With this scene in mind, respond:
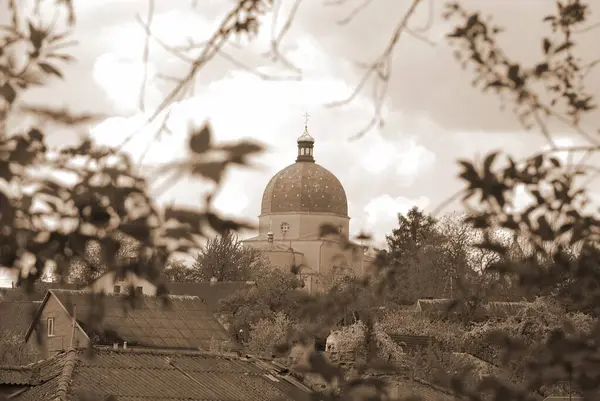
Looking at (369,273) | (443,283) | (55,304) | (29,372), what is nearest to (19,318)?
(55,304)

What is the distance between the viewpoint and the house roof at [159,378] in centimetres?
2083

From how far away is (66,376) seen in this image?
822 inches

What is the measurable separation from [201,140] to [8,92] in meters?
0.60

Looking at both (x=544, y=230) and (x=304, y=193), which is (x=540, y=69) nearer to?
(x=544, y=230)

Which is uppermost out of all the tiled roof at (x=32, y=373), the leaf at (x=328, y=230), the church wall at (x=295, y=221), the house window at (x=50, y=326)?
the church wall at (x=295, y=221)

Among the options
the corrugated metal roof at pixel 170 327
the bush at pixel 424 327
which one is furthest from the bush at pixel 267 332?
the bush at pixel 424 327

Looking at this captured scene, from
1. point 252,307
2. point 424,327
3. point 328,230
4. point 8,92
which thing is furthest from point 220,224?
point 252,307

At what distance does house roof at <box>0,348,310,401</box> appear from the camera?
20828 millimetres

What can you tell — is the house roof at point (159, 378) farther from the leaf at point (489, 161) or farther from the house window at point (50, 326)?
the leaf at point (489, 161)

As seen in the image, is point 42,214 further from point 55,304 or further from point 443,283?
point 443,283

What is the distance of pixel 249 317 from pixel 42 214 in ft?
152

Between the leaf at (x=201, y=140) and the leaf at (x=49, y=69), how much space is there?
2.00 ft

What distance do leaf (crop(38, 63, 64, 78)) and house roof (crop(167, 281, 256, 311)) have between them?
51699mm

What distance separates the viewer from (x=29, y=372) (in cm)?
2117
